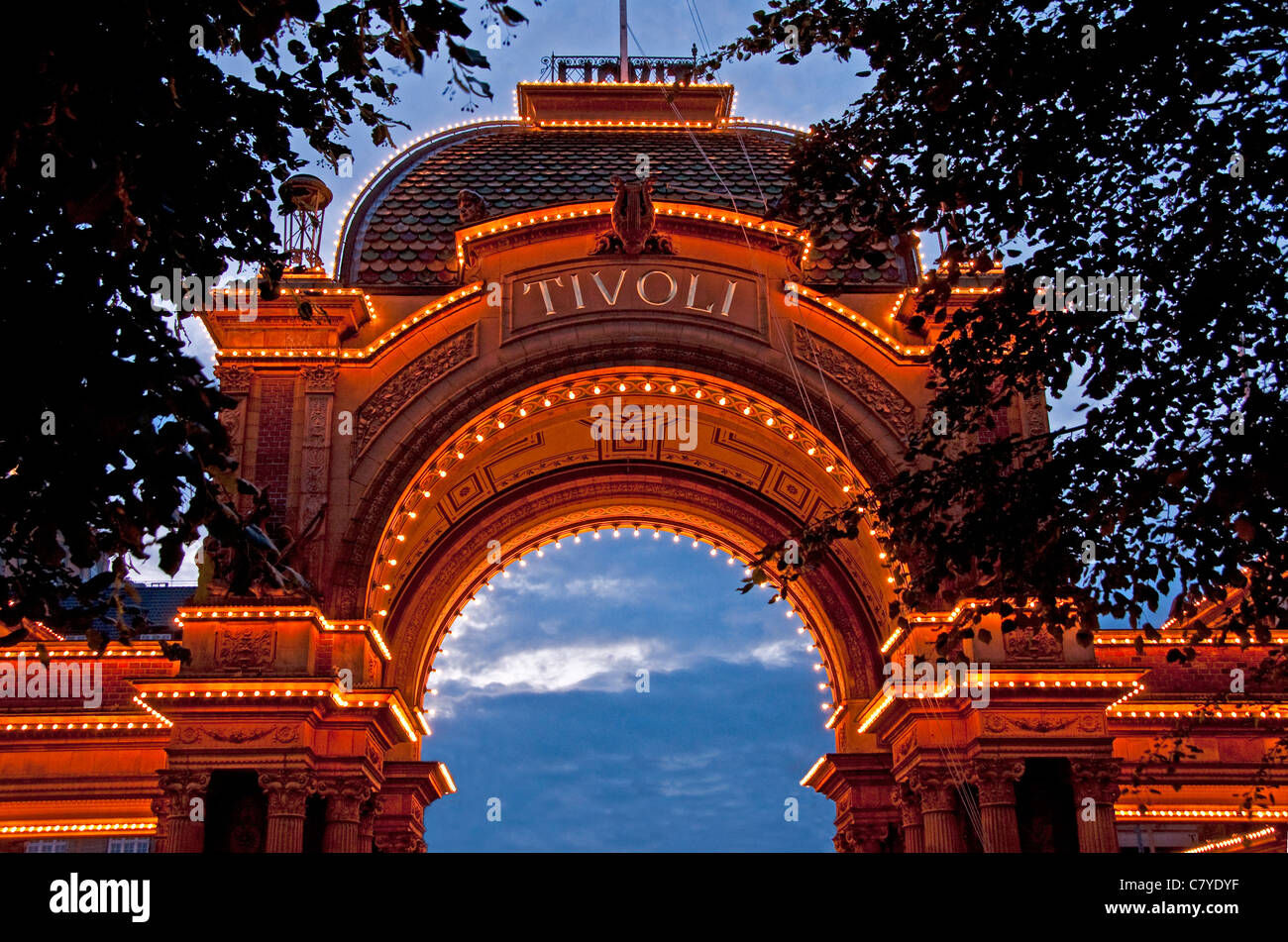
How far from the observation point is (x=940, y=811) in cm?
1694

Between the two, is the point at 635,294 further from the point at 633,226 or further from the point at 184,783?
the point at 184,783

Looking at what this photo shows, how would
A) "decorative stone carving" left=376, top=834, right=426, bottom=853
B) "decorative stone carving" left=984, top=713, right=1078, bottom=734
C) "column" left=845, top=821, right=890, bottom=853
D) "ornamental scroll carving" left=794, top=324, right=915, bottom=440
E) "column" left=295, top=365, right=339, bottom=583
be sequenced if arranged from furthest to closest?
"decorative stone carving" left=376, top=834, right=426, bottom=853 → "column" left=845, top=821, right=890, bottom=853 → "ornamental scroll carving" left=794, top=324, right=915, bottom=440 → "column" left=295, top=365, right=339, bottom=583 → "decorative stone carving" left=984, top=713, right=1078, bottom=734

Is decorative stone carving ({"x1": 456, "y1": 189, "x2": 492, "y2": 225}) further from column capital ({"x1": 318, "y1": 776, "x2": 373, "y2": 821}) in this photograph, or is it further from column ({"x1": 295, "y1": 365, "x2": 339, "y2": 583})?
column capital ({"x1": 318, "y1": 776, "x2": 373, "y2": 821})

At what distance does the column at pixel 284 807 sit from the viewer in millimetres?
15984

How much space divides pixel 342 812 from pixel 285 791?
1.13 metres

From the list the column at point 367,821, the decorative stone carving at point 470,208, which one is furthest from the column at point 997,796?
the decorative stone carving at point 470,208

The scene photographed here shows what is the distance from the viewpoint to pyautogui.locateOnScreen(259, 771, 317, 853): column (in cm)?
1598

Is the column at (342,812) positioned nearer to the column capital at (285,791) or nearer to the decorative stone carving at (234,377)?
the column capital at (285,791)

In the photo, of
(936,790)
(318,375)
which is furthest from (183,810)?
(936,790)

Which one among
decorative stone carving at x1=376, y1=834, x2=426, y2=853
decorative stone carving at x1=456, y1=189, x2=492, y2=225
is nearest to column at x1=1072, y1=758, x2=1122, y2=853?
decorative stone carving at x1=376, y1=834, x2=426, y2=853

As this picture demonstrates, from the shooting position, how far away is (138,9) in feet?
20.6

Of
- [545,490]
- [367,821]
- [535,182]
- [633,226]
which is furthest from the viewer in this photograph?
[545,490]

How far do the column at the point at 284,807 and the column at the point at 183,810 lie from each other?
31.0 inches

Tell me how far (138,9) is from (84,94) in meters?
0.52
